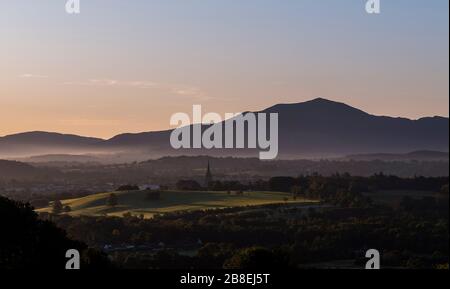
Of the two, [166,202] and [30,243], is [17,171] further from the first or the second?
[30,243]

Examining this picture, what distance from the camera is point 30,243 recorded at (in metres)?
23.3

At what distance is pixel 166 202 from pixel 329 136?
93.8 metres

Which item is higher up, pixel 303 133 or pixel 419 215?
pixel 303 133

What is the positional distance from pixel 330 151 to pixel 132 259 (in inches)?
5033

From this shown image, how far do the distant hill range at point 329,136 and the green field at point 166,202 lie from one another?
130ft

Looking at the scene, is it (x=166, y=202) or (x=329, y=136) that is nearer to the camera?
(x=166, y=202)

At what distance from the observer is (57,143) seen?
352 feet

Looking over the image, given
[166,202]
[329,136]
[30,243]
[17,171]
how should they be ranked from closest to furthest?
[30,243] → [17,171] → [166,202] → [329,136]

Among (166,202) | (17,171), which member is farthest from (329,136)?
(17,171)

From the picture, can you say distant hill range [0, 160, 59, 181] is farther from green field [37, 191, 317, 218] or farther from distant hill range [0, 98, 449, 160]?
distant hill range [0, 98, 449, 160]

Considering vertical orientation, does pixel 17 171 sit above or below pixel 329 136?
below
